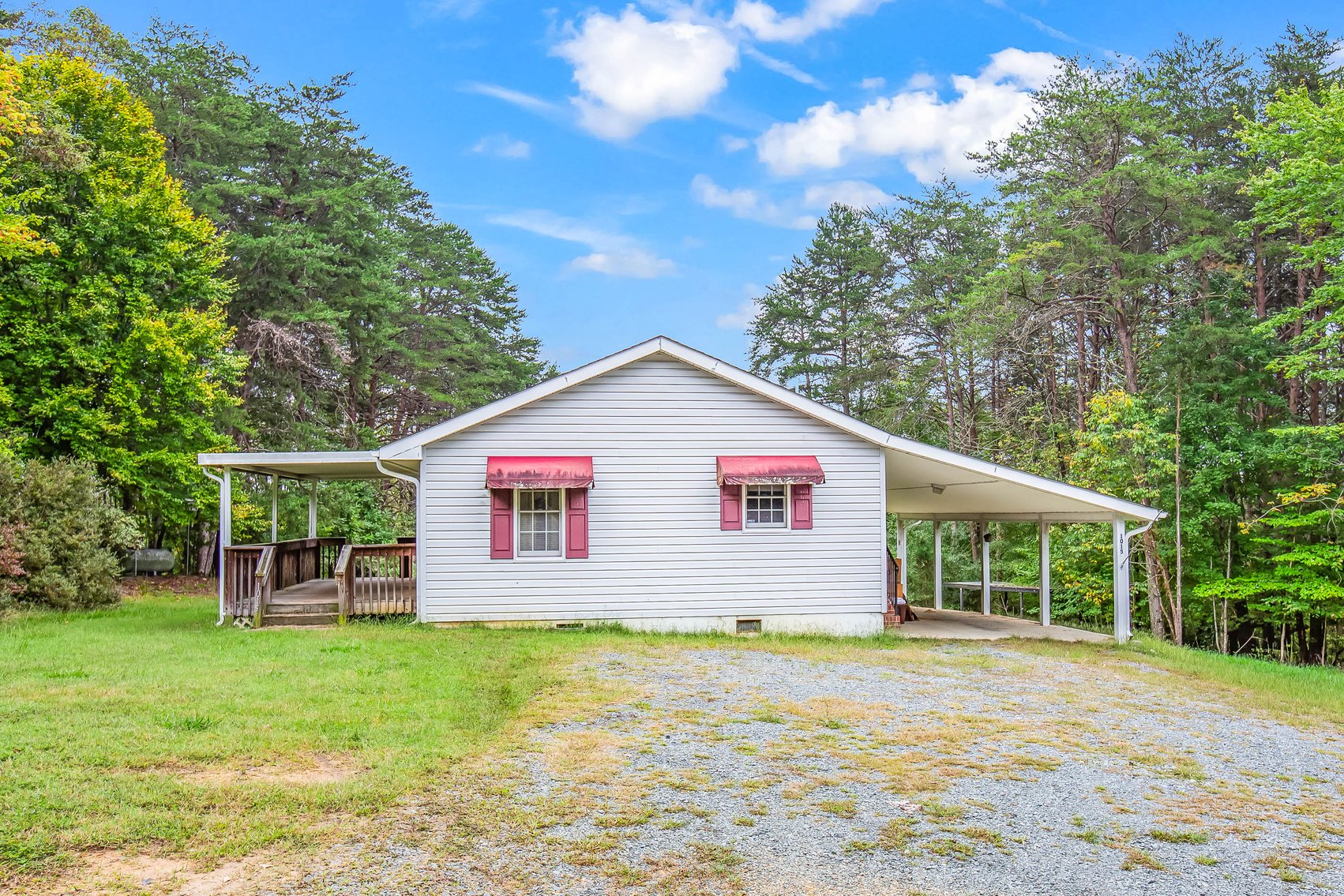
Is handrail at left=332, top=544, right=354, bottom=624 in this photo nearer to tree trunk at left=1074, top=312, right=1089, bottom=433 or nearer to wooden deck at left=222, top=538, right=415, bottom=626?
wooden deck at left=222, top=538, right=415, bottom=626

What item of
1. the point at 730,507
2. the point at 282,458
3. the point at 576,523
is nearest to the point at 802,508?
the point at 730,507

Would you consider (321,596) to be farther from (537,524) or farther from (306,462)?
(537,524)

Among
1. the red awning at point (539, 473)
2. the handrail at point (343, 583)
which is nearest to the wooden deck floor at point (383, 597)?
the handrail at point (343, 583)

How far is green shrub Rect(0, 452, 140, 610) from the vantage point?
1360 centimetres

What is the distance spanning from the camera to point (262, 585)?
40.9ft

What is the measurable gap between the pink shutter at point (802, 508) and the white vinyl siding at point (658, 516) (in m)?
0.17

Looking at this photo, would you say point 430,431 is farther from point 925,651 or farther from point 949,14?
point 949,14

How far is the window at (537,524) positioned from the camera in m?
12.4

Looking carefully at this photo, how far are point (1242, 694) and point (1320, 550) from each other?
30.5 ft

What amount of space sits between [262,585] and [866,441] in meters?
9.09

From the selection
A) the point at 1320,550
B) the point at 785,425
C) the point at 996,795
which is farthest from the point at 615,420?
the point at 1320,550

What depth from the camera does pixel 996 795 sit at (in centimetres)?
516

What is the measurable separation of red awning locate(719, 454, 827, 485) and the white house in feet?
0.09

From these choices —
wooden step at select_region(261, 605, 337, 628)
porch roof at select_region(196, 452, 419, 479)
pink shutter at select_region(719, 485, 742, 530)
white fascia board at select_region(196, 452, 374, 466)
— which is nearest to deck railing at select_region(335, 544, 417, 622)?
wooden step at select_region(261, 605, 337, 628)
